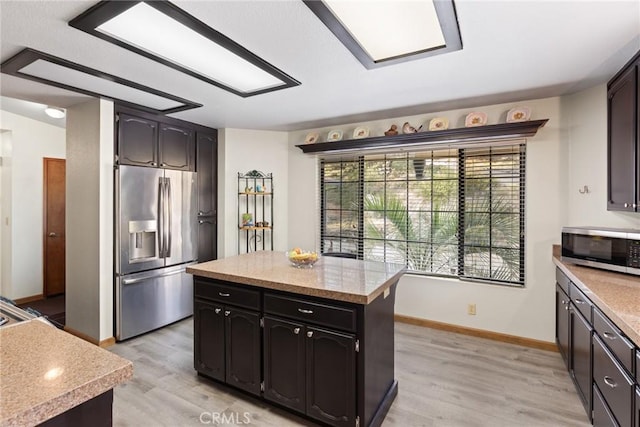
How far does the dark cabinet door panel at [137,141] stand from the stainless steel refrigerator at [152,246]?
0.11 metres

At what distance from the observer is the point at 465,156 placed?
3598mm

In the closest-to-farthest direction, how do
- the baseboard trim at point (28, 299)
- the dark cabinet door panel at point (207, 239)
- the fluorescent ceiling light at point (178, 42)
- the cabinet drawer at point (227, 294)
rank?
the fluorescent ceiling light at point (178, 42) → the cabinet drawer at point (227, 294) → the dark cabinet door panel at point (207, 239) → the baseboard trim at point (28, 299)

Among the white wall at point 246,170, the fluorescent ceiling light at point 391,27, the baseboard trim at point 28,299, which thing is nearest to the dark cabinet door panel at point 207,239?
the white wall at point 246,170

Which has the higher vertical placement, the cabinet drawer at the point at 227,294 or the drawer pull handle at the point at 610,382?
the cabinet drawer at the point at 227,294

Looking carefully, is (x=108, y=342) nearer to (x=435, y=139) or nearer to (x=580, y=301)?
(x=435, y=139)

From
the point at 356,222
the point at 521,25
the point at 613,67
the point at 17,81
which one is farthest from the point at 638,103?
the point at 17,81

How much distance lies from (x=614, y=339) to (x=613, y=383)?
0.25 m

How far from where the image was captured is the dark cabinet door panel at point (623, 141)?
2164 millimetres

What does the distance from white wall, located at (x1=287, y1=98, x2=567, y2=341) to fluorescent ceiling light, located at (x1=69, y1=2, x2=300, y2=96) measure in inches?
78.5

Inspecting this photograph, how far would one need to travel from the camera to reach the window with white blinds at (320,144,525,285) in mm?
3430

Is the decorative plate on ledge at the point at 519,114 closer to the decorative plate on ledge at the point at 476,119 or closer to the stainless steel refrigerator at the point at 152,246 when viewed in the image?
the decorative plate on ledge at the point at 476,119

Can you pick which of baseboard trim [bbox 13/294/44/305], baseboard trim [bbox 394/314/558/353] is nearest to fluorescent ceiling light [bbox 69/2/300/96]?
baseboard trim [bbox 394/314/558/353]

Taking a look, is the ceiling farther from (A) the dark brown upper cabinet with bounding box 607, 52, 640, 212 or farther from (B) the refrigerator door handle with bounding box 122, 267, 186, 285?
(B) the refrigerator door handle with bounding box 122, 267, 186, 285

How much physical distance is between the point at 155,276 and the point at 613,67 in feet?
15.2
